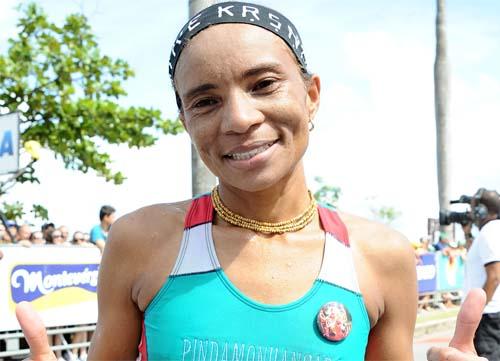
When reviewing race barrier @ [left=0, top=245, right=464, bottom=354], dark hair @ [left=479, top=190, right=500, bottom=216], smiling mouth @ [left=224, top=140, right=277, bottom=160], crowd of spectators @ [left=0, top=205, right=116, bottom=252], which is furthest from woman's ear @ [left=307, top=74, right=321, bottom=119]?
crowd of spectators @ [left=0, top=205, right=116, bottom=252]

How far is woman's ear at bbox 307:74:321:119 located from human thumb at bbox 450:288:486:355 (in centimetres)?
69

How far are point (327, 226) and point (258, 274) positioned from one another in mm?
273

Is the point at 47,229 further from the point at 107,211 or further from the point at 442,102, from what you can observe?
the point at 442,102

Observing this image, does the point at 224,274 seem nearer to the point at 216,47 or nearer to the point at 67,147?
the point at 216,47

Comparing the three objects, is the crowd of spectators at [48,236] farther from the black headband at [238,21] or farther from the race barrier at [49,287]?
the black headband at [238,21]

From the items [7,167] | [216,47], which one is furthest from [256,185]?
[7,167]

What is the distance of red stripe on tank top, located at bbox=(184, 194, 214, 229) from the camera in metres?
1.91

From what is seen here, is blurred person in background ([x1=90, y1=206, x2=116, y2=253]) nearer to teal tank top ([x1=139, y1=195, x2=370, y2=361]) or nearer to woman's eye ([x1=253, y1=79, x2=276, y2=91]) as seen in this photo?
teal tank top ([x1=139, y1=195, x2=370, y2=361])

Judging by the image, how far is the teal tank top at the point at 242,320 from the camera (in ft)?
5.59

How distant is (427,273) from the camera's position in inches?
564

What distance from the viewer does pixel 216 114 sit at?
1.79 meters

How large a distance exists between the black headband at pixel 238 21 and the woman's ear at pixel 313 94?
9cm

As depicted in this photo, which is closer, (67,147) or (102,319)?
(102,319)

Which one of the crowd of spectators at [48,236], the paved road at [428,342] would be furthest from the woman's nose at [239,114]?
the paved road at [428,342]
